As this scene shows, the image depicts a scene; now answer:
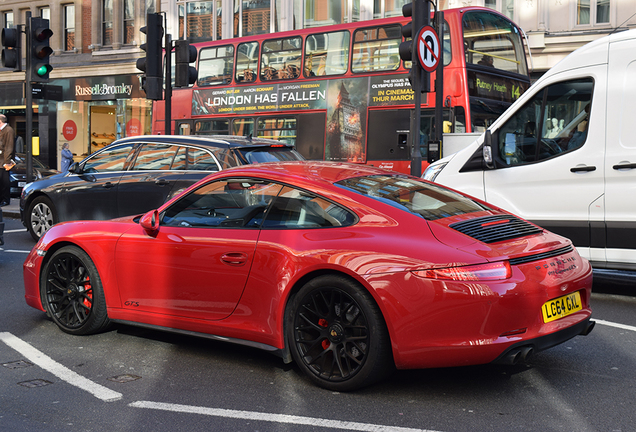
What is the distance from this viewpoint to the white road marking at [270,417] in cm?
364

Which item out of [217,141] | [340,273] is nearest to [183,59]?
[217,141]

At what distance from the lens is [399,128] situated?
15.0 meters

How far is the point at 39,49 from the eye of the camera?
13867 millimetres

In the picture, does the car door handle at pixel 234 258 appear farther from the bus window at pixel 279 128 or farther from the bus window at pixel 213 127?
the bus window at pixel 213 127

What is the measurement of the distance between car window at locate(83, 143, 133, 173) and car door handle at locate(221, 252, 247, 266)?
5704 mm

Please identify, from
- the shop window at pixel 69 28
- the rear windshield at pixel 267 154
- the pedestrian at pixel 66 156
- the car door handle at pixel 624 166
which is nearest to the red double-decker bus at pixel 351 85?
the rear windshield at pixel 267 154

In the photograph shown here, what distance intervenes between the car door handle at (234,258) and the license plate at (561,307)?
1.76 meters

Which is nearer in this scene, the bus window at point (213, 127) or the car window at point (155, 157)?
the car window at point (155, 157)

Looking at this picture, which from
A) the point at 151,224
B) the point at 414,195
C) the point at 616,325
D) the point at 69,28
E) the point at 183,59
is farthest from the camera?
the point at 69,28

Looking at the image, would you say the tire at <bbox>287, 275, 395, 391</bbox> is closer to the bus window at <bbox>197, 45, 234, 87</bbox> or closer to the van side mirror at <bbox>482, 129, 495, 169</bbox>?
the van side mirror at <bbox>482, 129, 495, 169</bbox>

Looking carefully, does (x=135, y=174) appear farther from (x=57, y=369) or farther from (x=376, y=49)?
(x=376, y=49)

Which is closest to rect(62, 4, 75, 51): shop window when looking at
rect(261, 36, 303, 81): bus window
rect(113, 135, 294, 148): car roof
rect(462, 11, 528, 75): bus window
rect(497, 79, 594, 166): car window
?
rect(261, 36, 303, 81): bus window

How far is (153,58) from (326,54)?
459 cm

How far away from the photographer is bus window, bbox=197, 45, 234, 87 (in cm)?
1719
